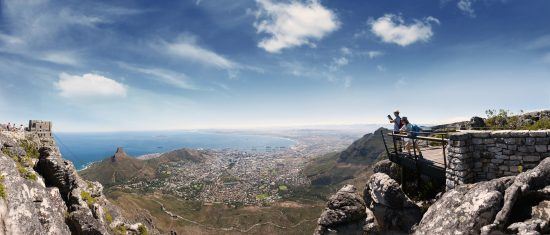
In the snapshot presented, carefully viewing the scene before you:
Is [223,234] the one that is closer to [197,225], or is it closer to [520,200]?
[197,225]

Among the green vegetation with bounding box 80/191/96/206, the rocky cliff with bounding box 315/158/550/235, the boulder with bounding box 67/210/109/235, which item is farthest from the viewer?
the green vegetation with bounding box 80/191/96/206

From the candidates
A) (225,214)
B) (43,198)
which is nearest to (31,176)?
(43,198)

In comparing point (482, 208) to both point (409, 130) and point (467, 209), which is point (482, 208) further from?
point (409, 130)

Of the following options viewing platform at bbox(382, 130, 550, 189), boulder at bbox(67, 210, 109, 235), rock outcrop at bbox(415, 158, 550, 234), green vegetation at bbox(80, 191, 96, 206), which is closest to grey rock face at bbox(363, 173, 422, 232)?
viewing platform at bbox(382, 130, 550, 189)

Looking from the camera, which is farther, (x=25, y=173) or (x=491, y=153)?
(x=25, y=173)

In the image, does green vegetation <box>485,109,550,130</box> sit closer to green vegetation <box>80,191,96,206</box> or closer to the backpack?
the backpack

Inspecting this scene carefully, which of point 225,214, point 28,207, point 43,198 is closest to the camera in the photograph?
point 28,207

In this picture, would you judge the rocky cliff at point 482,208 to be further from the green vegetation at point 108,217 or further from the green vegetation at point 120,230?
the green vegetation at point 108,217
